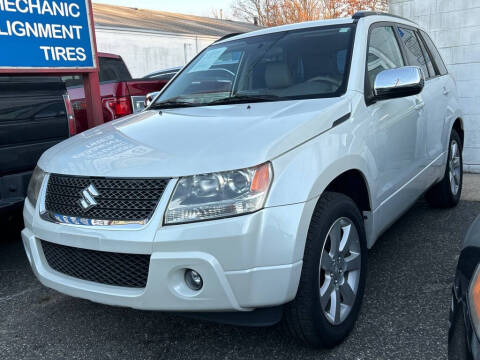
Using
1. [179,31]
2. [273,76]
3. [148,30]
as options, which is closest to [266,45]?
[273,76]

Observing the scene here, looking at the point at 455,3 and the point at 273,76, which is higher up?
the point at 455,3

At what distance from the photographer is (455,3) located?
21.3 ft

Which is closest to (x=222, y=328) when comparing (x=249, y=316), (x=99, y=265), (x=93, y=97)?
(x=249, y=316)

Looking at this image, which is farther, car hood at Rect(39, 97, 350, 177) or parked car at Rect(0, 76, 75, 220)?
parked car at Rect(0, 76, 75, 220)

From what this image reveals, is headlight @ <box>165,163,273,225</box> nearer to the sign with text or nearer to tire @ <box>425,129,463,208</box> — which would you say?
the sign with text

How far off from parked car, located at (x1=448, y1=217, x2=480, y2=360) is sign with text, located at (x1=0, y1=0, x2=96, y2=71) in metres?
3.82

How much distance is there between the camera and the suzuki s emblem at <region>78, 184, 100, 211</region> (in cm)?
233

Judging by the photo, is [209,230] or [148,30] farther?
[148,30]

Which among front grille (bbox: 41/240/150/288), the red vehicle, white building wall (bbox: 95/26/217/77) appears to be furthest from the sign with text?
white building wall (bbox: 95/26/217/77)

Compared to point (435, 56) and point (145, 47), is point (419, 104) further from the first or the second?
point (145, 47)

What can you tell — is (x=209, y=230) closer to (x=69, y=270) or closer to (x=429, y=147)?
(x=69, y=270)

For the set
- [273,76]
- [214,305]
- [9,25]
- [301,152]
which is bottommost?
[214,305]

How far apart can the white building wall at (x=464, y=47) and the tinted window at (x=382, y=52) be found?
10.7ft

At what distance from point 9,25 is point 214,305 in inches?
131
